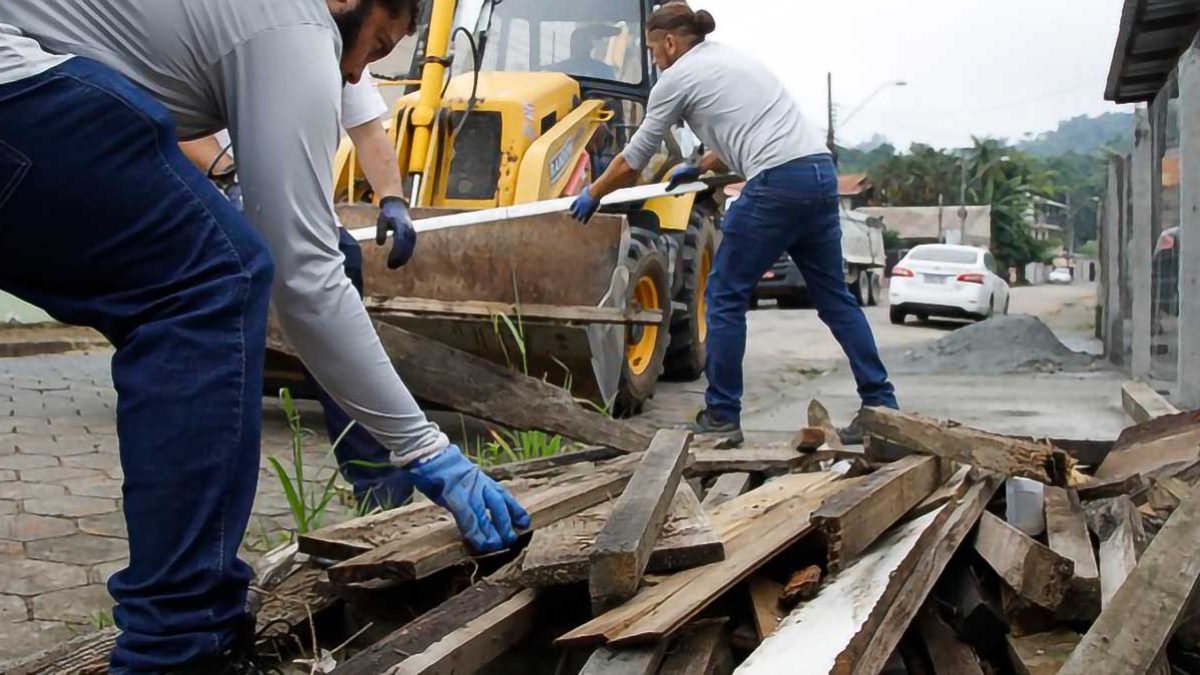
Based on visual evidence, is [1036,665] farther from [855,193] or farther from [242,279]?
[855,193]

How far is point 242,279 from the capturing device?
1.84 meters

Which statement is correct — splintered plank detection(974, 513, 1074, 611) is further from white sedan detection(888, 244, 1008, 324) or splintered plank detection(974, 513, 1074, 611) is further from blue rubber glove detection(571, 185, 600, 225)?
white sedan detection(888, 244, 1008, 324)

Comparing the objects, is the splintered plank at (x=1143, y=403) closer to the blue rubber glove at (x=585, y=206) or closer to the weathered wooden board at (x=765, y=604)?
the blue rubber glove at (x=585, y=206)

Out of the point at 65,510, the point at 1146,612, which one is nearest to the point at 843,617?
the point at 1146,612

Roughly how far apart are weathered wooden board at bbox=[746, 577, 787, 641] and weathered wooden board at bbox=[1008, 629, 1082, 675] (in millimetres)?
436

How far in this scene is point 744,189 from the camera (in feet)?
17.6

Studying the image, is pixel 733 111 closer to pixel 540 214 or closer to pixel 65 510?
pixel 540 214

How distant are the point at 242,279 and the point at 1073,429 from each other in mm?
5216

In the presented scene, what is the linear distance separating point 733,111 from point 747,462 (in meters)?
2.22

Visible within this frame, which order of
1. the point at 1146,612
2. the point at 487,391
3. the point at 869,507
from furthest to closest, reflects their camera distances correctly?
the point at 487,391 < the point at 869,507 < the point at 1146,612

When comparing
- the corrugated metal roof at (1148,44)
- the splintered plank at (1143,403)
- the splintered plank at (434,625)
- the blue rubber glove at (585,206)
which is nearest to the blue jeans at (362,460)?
the splintered plank at (434,625)

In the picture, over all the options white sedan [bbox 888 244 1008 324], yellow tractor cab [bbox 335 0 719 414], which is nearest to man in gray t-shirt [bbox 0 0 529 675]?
yellow tractor cab [bbox 335 0 719 414]

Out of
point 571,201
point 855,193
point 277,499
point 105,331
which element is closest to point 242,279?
point 105,331

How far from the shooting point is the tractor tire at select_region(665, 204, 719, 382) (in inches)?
324
